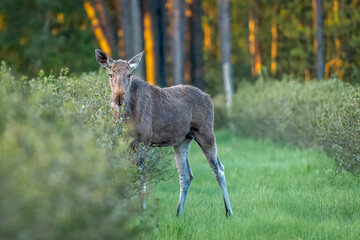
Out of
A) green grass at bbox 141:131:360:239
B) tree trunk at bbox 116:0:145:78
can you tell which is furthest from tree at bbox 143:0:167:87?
green grass at bbox 141:131:360:239

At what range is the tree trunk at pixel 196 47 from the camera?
33.6 m

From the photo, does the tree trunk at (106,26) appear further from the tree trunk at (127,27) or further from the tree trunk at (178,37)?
the tree trunk at (127,27)

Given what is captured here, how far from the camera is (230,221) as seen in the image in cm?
923

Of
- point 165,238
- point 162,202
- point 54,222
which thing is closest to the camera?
point 54,222

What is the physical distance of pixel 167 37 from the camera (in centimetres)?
3847

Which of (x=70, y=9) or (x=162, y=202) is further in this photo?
(x=70, y=9)

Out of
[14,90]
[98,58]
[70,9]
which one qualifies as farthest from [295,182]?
[70,9]

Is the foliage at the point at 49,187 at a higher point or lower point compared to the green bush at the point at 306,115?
higher

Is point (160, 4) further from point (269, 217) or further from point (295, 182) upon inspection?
point (269, 217)

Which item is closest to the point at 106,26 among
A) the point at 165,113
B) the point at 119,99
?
the point at 165,113

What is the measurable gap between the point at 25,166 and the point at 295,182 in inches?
361

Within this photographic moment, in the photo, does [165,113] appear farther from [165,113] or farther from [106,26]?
[106,26]

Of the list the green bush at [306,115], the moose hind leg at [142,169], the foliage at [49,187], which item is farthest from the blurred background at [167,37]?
the foliage at [49,187]

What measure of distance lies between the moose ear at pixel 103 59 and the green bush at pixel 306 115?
12.1ft
